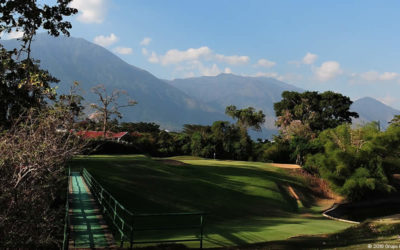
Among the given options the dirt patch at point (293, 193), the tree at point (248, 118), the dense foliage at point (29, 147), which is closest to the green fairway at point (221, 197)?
the dirt patch at point (293, 193)

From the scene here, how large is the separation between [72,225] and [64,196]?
21.3ft

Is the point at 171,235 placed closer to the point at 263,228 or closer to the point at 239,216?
the point at 263,228

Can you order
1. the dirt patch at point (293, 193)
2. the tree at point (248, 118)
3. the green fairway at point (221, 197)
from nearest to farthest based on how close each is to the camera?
the green fairway at point (221, 197), the dirt patch at point (293, 193), the tree at point (248, 118)

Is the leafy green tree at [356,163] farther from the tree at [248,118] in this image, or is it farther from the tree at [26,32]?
the tree at [248,118]

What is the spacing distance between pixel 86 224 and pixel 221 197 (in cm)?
1819

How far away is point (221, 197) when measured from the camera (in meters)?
32.2

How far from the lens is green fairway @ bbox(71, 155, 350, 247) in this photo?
72.1 ft

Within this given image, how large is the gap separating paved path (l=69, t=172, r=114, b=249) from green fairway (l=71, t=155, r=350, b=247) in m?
4.47

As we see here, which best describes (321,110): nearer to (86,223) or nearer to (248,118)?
(248,118)

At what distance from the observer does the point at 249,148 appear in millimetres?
77938

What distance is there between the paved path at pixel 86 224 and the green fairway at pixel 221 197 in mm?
4467

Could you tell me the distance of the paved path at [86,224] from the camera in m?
13.2

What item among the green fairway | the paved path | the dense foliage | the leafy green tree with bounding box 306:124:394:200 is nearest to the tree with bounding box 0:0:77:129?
the dense foliage

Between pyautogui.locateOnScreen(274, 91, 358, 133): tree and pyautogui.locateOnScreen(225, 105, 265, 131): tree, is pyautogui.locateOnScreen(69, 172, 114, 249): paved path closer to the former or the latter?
pyautogui.locateOnScreen(225, 105, 265, 131): tree
